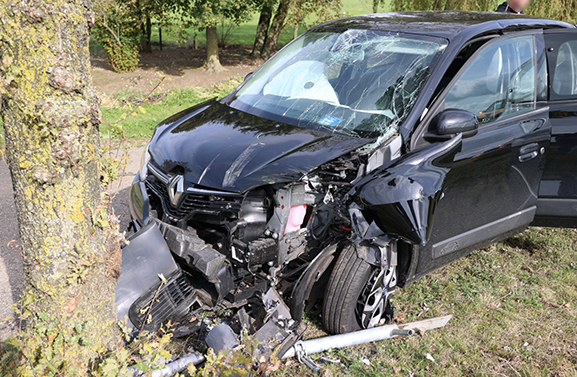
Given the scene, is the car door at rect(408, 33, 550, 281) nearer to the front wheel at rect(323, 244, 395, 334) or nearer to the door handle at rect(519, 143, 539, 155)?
the door handle at rect(519, 143, 539, 155)

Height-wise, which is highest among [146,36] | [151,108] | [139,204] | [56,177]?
[56,177]

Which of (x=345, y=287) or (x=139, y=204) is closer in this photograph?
(x=345, y=287)

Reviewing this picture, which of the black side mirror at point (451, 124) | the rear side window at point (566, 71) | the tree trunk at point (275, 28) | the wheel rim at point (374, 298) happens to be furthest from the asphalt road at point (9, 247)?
the tree trunk at point (275, 28)

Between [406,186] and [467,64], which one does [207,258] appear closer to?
[406,186]

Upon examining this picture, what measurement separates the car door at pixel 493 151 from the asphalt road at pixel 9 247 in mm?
2055

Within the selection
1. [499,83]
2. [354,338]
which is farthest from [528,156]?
[354,338]

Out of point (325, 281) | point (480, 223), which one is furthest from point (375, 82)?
point (325, 281)

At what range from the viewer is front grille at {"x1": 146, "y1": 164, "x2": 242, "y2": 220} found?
2787 millimetres

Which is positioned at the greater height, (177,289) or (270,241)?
(270,241)

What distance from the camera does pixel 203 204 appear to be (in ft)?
9.45

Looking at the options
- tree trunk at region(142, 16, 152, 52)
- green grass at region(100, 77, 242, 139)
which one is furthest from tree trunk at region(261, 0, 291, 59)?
tree trunk at region(142, 16, 152, 52)

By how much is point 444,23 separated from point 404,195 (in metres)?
1.73

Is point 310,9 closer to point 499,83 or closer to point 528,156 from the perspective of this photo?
point 499,83

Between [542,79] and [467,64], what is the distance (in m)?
0.87
